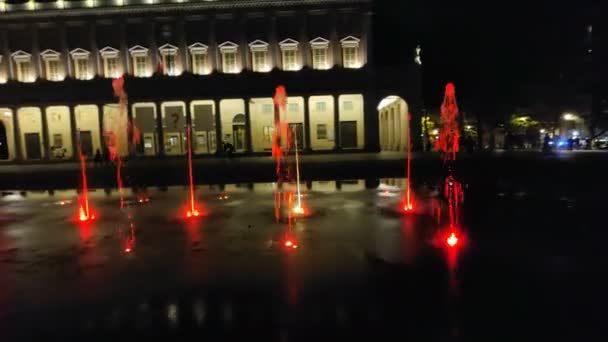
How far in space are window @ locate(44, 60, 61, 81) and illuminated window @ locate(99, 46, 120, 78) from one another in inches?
200

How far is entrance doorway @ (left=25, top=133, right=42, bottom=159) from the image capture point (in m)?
54.9

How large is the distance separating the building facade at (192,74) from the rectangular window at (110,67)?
14 centimetres

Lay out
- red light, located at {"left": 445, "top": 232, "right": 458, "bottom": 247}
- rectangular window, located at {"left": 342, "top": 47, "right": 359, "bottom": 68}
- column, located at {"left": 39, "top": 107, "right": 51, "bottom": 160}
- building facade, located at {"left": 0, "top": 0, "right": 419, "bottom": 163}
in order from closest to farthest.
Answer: red light, located at {"left": 445, "top": 232, "right": 458, "bottom": 247}
building facade, located at {"left": 0, "top": 0, "right": 419, "bottom": 163}
rectangular window, located at {"left": 342, "top": 47, "right": 359, "bottom": 68}
column, located at {"left": 39, "top": 107, "right": 51, "bottom": 160}

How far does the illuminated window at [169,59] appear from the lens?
53750mm

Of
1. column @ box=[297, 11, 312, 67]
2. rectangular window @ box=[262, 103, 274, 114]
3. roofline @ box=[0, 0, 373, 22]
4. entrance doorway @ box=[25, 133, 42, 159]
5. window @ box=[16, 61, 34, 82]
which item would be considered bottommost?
entrance doorway @ box=[25, 133, 42, 159]

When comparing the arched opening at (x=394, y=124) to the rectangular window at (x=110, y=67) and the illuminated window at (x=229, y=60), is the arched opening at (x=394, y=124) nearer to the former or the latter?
the illuminated window at (x=229, y=60)

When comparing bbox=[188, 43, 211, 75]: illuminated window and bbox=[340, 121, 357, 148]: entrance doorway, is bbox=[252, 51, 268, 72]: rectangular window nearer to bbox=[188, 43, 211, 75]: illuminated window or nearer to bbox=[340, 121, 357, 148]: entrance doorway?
bbox=[188, 43, 211, 75]: illuminated window

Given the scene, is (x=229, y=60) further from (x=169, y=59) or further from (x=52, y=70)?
(x=52, y=70)

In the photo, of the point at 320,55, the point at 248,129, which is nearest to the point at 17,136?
the point at 248,129

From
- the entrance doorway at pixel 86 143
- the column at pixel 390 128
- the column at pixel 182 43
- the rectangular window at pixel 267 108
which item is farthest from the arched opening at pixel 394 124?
the entrance doorway at pixel 86 143

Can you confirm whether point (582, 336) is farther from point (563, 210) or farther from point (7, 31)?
point (7, 31)

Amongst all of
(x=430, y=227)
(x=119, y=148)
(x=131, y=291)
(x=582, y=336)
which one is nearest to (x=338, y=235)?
(x=430, y=227)

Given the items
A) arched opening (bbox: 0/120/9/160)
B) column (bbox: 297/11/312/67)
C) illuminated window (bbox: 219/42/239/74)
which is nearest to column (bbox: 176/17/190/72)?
illuminated window (bbox: 219/42/239/74)

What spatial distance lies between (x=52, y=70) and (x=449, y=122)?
44.7m
